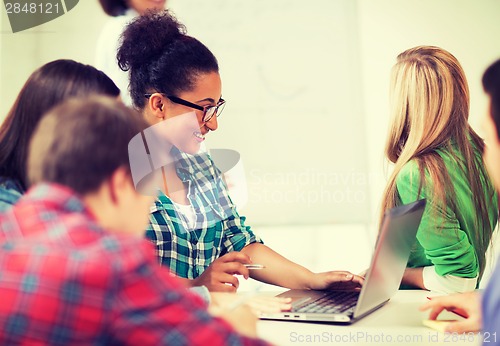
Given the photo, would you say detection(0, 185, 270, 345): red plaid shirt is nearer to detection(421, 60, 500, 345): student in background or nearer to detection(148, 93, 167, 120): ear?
detection(421, 60, 500, 345): student in background

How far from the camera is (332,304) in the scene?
1499mm

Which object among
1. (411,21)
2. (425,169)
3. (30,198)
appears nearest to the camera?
(30,198)

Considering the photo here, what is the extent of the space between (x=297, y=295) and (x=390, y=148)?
0.75 meters

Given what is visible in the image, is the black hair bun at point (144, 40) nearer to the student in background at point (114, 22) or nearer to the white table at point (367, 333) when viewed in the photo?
the student in background at point (114, 22)

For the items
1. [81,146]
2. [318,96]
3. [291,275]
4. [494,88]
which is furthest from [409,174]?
[318,96]

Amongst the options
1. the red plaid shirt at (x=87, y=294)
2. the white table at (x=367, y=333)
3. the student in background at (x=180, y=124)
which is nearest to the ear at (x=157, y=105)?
the student in background at (x=180, y=124)

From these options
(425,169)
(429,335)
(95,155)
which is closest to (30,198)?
(95,155)

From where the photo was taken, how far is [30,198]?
86 cm

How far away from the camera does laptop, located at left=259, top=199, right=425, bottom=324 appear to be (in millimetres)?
1305

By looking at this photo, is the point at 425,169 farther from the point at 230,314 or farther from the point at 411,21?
the point at 411,21

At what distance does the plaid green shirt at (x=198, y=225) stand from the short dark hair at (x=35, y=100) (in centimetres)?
47

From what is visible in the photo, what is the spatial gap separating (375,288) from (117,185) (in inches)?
28.6

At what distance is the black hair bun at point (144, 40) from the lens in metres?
1.84

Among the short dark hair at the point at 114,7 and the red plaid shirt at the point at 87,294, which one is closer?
the red plaid shirt at the point at 87,294
